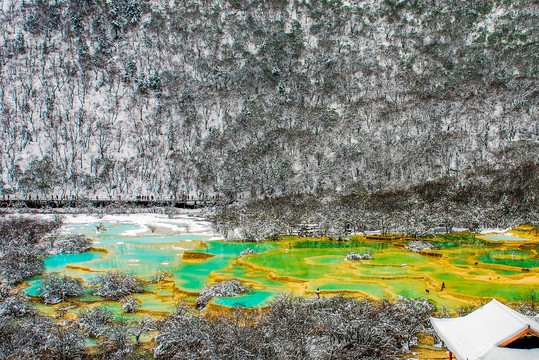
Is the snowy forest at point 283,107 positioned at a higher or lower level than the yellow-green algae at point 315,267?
higher

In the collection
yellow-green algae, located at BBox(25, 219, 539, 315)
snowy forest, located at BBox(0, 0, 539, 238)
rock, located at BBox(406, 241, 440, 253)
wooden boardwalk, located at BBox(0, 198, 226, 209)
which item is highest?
snowy forest, located at BBox(0, 0, 539, 238)

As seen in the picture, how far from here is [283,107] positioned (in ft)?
290

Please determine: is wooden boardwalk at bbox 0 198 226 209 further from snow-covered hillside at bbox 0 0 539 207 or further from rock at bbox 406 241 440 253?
rock at bbox 406 241 440 253

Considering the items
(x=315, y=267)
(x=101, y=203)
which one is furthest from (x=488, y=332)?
(x=101, y=203)

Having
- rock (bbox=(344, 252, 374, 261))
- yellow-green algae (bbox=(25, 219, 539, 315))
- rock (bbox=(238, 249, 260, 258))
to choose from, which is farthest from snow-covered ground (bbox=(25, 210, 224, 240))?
rock (bbox=(344, 252, 374, 261))

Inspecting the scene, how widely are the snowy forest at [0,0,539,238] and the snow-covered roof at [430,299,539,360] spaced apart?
2987 centimetres

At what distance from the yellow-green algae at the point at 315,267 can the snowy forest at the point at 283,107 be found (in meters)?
4.97

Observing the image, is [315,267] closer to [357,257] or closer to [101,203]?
[357,257]

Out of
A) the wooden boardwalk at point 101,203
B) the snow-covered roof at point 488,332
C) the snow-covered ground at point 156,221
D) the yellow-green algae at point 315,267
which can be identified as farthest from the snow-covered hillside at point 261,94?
the snow-covered roof at point 488,332

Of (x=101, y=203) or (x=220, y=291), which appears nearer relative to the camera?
(x=220, y=291)

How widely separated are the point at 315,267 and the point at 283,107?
6167 centimetres

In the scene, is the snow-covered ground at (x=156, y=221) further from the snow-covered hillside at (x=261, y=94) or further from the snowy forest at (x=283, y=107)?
the snow-covered hillside at (x=261, y=94)

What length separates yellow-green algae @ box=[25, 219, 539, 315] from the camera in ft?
77.7

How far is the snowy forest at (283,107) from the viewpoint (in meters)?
57.0
